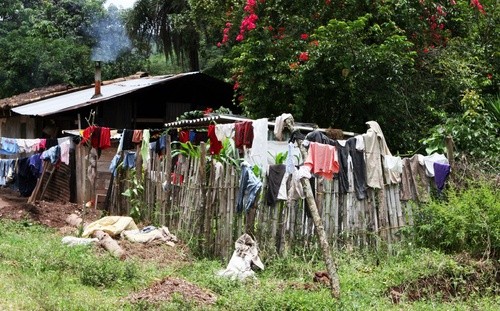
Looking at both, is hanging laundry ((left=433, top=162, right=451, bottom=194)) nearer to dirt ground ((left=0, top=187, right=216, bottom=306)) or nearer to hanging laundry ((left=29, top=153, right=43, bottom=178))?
dirt ground ((left=0, top=187, right=216, bottom=306))

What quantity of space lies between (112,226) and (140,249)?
1176 mm

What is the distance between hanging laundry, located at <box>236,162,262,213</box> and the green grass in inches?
33.3

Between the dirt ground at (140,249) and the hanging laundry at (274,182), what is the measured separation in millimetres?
1515

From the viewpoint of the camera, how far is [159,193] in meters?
10.7

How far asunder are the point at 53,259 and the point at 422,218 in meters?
5.06

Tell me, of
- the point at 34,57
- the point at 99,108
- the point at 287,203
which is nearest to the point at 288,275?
the point at 287,203

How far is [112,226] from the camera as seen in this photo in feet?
34.2

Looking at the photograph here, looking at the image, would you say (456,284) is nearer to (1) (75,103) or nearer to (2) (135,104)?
(1) (75,103)

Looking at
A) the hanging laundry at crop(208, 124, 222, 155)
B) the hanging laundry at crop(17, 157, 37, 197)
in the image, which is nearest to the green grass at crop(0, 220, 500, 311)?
the hanging laundry at crop(208, 124, 222, 155)

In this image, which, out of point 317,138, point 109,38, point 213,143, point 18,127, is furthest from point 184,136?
point 109,38

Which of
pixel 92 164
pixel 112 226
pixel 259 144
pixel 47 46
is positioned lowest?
pixel 112 226

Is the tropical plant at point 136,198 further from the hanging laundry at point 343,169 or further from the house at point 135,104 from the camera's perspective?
the house at point 135,104

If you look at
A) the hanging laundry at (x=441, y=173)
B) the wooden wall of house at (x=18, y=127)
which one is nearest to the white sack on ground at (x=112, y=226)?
the hanging laundry at (x=441, y=173)

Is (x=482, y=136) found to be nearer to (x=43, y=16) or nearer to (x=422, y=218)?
(x=422, y=218)
